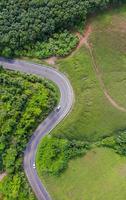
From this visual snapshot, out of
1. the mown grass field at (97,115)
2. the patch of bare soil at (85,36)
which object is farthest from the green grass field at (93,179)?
the patch of bare soil at (85,36)

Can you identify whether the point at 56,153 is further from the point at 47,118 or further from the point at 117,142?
the point at 117,142

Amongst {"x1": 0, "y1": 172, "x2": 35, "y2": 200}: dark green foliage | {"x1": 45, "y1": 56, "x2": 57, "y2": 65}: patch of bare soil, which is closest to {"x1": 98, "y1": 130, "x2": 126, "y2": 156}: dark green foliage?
{"x1": 0, "y1": 172, "x2": 35, "y2": 200}: dark green foliage

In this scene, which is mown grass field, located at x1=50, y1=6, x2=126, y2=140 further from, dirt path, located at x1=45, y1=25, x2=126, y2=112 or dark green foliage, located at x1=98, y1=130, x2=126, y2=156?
dark green foliage, located at x1=98, y1=130, x2=126, y2=156

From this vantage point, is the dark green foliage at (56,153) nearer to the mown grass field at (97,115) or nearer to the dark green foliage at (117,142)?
the mown grass field at (97,115)

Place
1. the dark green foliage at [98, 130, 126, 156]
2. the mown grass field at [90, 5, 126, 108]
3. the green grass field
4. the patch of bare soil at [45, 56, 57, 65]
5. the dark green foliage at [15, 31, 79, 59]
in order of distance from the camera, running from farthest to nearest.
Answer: the patch of bare soil at [45, 56, 57, 65]
the dark green foliage at [15, 31, 79, 59]
the mown grass field at [90, 5, 126, 108]
the dark green foliage at [98, 130, 126, 156]
the green grass field

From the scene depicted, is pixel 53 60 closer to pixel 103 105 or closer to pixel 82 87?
pixel 82 87

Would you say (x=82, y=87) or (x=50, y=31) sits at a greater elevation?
(x=50, y=31)

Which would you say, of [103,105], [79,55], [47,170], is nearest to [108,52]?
[79,55]
